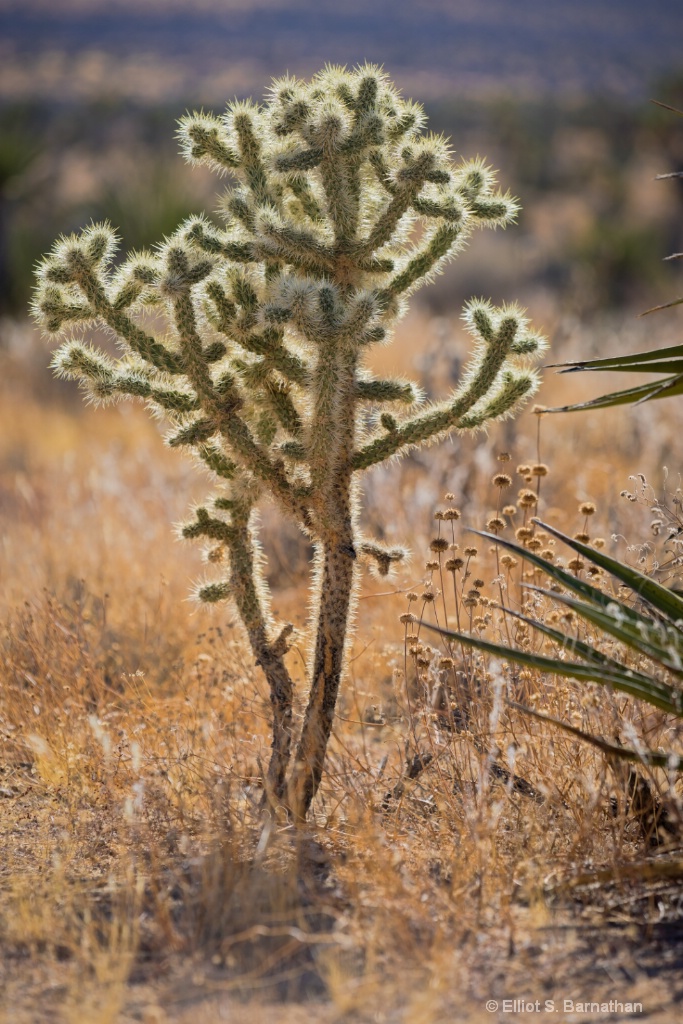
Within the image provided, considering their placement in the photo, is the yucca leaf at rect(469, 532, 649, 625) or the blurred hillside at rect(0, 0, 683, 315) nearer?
the yucca leaf at rect(469, 532, 649, 625)

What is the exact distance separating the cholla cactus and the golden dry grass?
0.30 metres

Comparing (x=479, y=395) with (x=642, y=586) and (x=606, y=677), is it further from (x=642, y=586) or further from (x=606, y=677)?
(x=606, y=677)

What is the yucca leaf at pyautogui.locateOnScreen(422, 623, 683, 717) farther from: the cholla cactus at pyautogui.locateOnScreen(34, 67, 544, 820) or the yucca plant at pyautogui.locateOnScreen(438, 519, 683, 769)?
the cholla cactus at pyautogui.locateOnScreen(34, 67, 544, 820)

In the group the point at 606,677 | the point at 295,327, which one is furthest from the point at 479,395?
the point at 606,677

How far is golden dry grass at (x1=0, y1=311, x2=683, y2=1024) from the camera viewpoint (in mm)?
2387

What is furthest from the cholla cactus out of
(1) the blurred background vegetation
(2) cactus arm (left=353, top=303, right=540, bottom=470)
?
(1) the blurred background vegetation

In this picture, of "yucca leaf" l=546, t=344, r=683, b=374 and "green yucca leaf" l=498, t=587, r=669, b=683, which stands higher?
"yucca leaf" l=546, t=344, r=683, b=374

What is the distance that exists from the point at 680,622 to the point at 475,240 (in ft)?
58.8

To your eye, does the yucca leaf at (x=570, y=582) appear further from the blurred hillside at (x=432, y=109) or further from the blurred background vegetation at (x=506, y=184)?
the blurred background vegetation at (x=506, y=184)

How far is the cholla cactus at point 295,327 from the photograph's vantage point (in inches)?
119

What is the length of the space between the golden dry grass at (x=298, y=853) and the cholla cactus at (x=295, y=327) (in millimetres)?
303

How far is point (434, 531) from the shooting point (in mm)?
5617

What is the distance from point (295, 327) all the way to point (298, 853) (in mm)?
1524

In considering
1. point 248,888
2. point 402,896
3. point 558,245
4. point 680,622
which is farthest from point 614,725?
point 558,245
